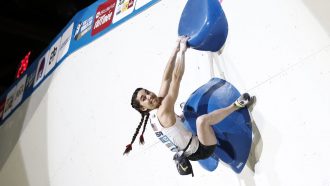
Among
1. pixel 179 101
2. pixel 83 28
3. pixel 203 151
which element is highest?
pixel 83 28

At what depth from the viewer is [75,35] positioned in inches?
125

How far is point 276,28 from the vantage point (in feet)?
6.07

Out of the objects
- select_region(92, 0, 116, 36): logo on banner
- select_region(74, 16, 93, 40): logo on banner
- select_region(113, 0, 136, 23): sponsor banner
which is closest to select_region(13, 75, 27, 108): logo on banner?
select_region(74, 16, 93, 40): logo on banner

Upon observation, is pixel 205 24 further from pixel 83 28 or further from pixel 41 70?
pixel 41 70

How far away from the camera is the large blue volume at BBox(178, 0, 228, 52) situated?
1.88m

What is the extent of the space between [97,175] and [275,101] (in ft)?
4.57

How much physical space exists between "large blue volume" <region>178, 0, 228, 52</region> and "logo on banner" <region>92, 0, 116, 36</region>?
0.94 metres

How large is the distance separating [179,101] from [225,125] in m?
0.44

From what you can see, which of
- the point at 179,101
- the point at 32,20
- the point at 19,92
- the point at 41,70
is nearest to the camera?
the point at 179,101

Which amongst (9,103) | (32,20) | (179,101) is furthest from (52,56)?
(179,101)

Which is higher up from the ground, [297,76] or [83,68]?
[83,68]

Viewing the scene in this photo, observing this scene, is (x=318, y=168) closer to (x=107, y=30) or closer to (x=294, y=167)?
(x=294, y=167)

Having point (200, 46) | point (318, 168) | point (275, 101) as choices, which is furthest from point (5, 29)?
point (318, 168)

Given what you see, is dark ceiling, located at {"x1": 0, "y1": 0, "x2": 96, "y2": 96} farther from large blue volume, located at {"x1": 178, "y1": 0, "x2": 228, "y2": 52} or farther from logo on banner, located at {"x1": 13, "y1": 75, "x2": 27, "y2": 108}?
large blue volume, located at {"x1": 178, "y1": 0, "x2": 228, "y2": 52}
